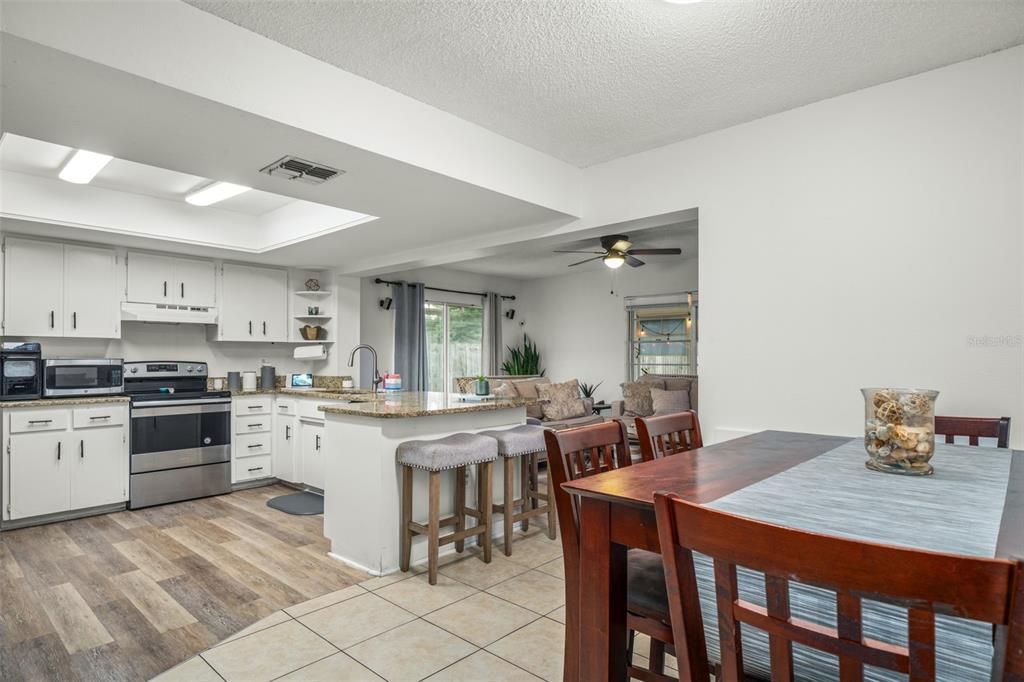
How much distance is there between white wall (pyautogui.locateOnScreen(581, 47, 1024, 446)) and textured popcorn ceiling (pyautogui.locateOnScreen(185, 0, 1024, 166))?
0.18m

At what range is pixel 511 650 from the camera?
229 cm

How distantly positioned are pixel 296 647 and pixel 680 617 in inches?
78.0

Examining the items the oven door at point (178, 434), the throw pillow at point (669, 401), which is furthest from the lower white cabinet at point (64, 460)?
the throw pillow at point (669, 401)

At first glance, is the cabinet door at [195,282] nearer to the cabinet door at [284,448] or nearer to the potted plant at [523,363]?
the cabinet door at [284,448]

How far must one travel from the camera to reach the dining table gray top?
0.94 meters

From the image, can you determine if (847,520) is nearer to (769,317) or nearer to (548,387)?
(769,317)

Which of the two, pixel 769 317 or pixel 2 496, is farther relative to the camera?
pixel 2 496

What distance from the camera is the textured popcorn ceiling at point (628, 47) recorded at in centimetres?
210

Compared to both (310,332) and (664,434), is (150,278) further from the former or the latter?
(664,434)

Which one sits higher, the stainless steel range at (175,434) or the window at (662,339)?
→ the window at (662,339)

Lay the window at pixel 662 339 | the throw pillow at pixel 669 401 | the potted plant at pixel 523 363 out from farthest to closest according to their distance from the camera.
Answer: the potted plant at pixel 523 363
the window at pixel 662 339
the throw pillow at pixel 669 401

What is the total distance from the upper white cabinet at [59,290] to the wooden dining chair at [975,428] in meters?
5.72

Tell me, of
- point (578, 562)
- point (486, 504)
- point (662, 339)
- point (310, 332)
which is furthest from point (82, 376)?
point (662, 339)

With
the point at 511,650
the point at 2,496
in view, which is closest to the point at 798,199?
the point at 511,650
